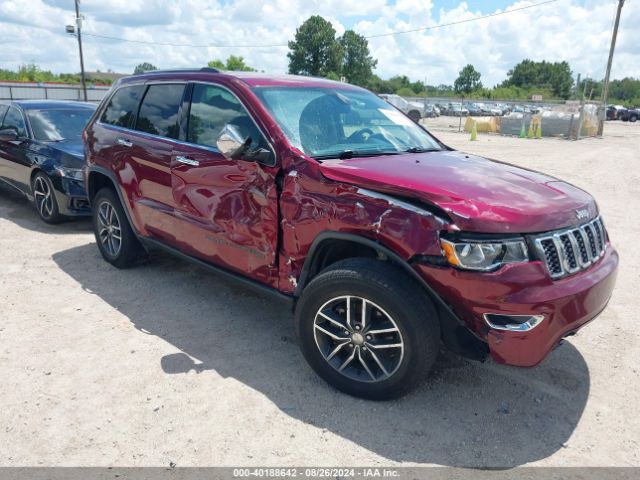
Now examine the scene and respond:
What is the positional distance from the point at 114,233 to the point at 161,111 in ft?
4.86

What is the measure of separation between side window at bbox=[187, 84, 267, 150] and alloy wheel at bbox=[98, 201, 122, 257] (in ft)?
5.20

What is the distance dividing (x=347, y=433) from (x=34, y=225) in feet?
19.4

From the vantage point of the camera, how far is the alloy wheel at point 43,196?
6.86 meters

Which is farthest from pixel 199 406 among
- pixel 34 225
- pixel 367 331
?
pixel 34 225

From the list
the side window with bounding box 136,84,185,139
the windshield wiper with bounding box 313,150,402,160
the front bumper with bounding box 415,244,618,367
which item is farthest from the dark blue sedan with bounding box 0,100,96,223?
the front bumper with bounding box 415,244,618,367

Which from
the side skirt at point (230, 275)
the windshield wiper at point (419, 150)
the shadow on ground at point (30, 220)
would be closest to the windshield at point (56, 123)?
the shadow on ground at point (30, 220)

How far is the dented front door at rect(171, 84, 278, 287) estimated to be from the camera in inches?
140

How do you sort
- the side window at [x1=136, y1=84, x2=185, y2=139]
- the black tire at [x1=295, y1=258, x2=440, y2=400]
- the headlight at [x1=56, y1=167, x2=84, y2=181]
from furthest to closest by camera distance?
the headlight at [x1=56, y1=167, x2=84, y2=181] < the side window at [x1=136, y1=84, x2=185, y2=139] < the black tire at [x1=295, y1=258, x2=440, y2=400]

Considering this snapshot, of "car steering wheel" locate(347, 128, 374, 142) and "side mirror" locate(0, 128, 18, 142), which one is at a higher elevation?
"car steering wheel" locate(347, 128, 374, 142)

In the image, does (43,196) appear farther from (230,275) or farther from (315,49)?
(315,49)

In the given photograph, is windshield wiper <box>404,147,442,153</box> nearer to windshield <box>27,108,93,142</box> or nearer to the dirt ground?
the dirt ground

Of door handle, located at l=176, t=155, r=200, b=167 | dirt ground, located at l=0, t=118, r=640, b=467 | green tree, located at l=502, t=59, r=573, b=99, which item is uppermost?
green tree, located at l=502, t=59, r=573, b=99

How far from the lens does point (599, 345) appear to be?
157 inches

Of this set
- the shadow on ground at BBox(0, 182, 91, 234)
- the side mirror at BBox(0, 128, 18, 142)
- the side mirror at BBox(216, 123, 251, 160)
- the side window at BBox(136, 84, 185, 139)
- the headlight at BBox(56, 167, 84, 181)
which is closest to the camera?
the side mirror at BBox(216, 123, 251, 160)
